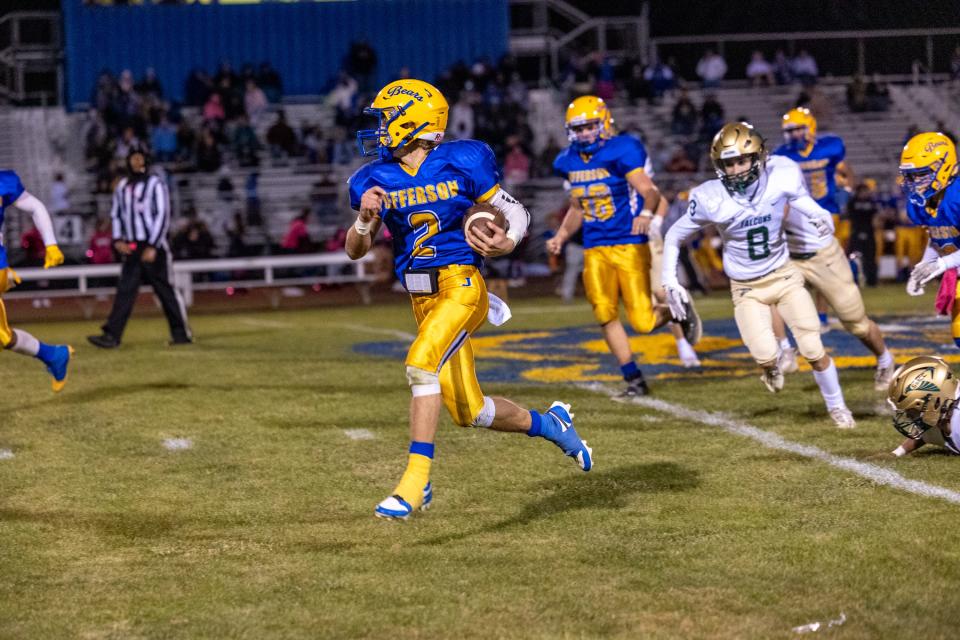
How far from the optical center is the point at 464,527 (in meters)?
4.97

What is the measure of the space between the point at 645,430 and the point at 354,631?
11.2 ft

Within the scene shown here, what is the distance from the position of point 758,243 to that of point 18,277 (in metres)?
4.45

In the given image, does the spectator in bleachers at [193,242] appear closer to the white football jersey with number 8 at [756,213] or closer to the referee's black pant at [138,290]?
the referee's black pant at [138,290]

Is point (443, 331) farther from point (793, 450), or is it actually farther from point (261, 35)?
point (261, 35)

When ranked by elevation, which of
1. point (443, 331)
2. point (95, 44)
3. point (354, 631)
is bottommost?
point (354, 631)

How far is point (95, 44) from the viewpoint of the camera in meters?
23.3

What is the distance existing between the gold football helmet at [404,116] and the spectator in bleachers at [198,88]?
17.5 m

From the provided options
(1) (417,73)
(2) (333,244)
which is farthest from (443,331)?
(1) (417,73)

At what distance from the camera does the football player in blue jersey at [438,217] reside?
16.7 feet

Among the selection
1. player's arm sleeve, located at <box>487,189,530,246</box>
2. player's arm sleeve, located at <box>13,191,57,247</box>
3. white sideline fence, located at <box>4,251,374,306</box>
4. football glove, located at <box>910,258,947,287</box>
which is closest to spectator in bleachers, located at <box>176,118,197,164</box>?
white sideline fence, located at <box>4,251,374,306</box>

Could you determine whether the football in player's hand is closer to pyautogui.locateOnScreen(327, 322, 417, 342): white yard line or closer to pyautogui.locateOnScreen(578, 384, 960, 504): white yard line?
pyautogui.locateOnScreen(578, 384, 960, 504): white yard line

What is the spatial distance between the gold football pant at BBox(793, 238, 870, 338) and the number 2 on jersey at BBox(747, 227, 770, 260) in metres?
0.87

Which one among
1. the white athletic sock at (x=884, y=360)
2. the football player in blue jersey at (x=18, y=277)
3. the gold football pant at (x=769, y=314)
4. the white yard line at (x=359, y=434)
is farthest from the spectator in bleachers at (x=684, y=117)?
the white yard line at (x=359, y=434)

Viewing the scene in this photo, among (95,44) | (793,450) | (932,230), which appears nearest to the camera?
(793,450)
